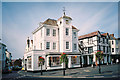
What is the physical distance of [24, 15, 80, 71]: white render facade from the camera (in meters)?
24.0

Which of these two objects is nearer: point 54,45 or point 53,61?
point 53,61

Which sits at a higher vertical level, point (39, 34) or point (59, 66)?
point (39, 34)

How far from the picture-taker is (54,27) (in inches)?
1061

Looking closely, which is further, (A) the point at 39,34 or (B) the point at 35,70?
(A) the point at 39,34

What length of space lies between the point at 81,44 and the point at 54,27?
51.6ft

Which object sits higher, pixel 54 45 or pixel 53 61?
pixel 54 45

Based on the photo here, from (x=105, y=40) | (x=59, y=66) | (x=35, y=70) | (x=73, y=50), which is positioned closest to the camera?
(x=35, y=70)

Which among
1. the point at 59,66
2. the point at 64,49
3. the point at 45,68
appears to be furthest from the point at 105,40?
the point at 45,68

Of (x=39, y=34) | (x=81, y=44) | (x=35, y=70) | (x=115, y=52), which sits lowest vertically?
(x=35, y=70)

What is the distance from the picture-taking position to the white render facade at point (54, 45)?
2395 centimetres

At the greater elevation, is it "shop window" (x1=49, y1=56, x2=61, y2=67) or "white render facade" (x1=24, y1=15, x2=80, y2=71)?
"white render facade" (x1=24, y1=15, x2=80, y2=71)

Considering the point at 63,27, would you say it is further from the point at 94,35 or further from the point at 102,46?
the point at 102,46

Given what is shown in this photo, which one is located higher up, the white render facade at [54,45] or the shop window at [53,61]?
the white render facade at [54,45]

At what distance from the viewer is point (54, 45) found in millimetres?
26688
